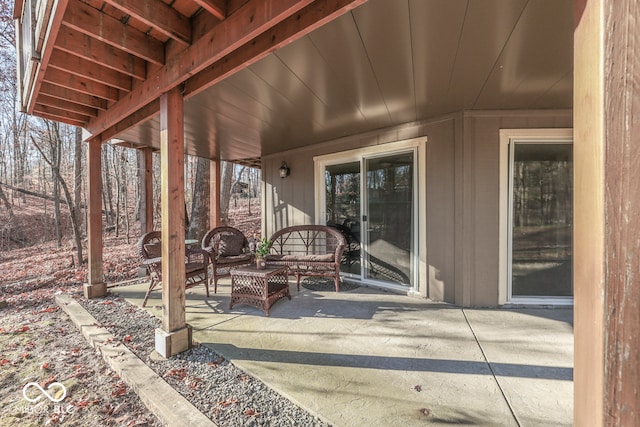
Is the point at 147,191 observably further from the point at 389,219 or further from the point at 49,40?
the point at 389,219

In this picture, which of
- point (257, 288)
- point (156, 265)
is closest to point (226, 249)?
point (156, 265)

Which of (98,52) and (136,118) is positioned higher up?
(98,52)

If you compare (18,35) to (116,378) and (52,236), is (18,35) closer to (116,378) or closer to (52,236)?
(116,378)

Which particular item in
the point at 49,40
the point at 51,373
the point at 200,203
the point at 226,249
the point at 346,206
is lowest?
the point at 51,373

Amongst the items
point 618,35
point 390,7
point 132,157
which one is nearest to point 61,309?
point 390,7

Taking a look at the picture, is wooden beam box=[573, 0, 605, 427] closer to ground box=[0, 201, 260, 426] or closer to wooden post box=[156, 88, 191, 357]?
ground box=[0, 201, 260, 426]

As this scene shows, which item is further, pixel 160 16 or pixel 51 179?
pixel 51 179

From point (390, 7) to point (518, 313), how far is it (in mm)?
3337

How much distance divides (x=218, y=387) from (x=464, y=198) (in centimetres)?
312

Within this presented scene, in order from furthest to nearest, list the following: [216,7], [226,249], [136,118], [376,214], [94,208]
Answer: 1. [226,249]
2. [376,214]
3. [94,208]
4. [136,118]
5. [216,7]

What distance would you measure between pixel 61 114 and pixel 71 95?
703mm

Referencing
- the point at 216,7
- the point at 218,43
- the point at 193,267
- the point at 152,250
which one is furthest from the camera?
the point at 152,250

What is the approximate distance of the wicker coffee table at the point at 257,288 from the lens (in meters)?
3.27

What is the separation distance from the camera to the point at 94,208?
3.85m
